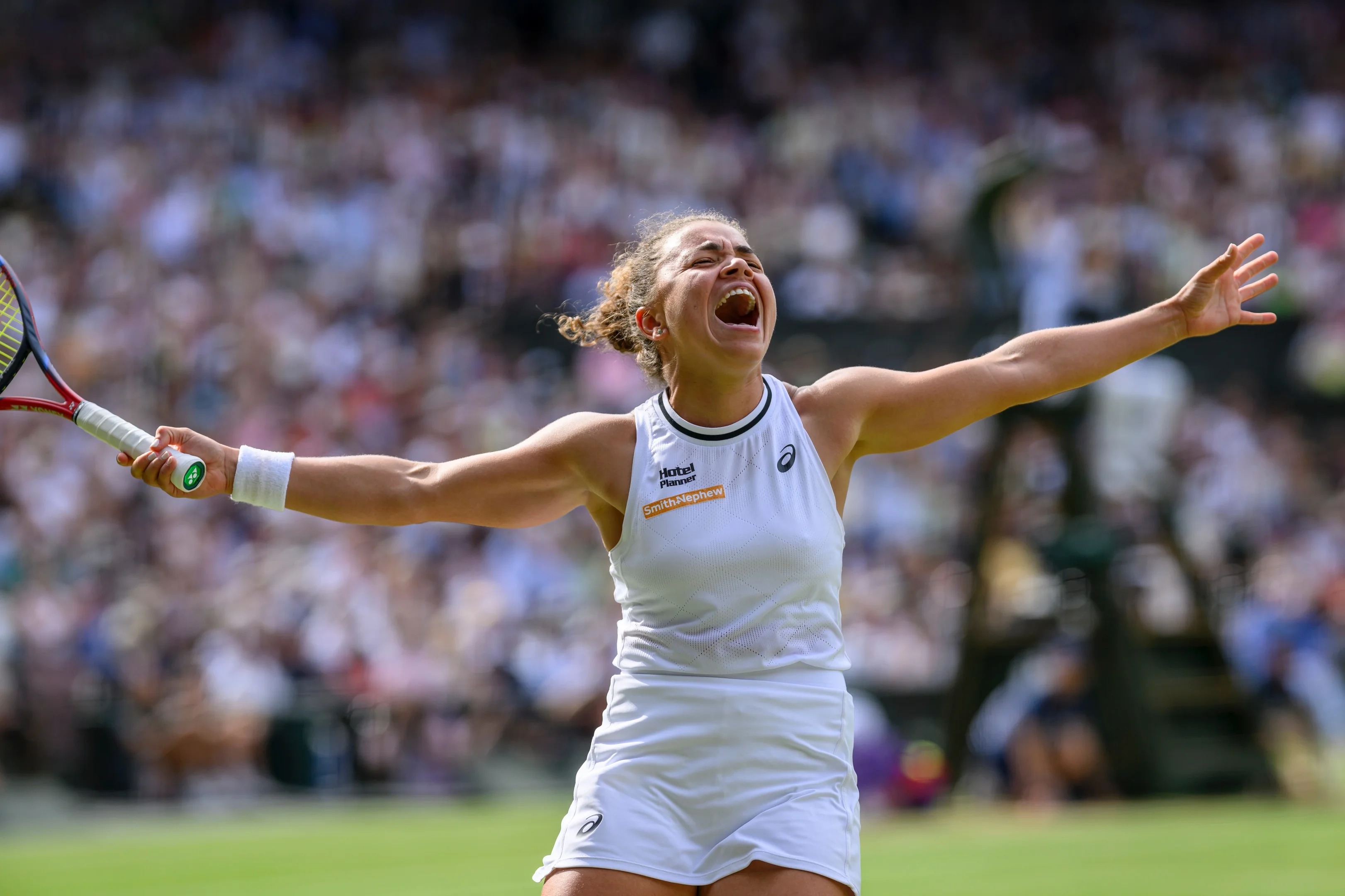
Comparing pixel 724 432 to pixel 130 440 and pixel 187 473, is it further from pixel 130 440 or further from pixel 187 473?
pixel 130 440

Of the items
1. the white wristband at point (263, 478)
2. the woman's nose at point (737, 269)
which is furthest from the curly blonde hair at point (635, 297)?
the white wristband at point (263, 478)

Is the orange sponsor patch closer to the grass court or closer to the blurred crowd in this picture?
the grass court

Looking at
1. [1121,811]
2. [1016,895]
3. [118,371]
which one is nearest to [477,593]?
[118,371]

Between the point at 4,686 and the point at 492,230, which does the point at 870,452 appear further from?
the point at 492,230

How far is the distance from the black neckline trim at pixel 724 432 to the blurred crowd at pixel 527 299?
7895 millimetres

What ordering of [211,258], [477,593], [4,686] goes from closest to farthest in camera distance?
1. [4,686]
2. [477,593]
3. [211,258]

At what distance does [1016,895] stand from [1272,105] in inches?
580

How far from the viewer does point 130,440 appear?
4.12 meters

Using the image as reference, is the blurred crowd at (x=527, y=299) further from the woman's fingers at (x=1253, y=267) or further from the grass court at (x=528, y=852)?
the woman's fingers at (x=1253, y=267)

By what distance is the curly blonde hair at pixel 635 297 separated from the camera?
4.36 m

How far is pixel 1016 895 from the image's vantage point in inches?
314

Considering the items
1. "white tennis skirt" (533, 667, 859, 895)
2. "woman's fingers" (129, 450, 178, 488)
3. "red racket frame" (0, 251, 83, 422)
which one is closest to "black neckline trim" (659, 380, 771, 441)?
"white tennis skirt" (533, 667, 859, 895)

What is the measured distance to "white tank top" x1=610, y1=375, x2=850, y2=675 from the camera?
385cm

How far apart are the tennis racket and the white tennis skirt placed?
120 centimetres
